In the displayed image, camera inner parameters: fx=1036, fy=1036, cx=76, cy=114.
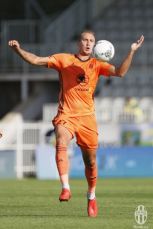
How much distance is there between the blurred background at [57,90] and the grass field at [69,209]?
8.56 m

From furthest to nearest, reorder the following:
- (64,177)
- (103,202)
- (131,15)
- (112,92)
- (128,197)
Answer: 1. (131,15)
2. (112,92)
3. (128,197)
4. (103,202)
5. (64,177)

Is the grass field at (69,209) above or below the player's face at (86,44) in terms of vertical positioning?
below

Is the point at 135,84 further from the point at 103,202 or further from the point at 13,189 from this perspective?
the point at 103,202

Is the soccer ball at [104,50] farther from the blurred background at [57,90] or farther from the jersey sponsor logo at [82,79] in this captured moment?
A: the blurred background at [57,90]

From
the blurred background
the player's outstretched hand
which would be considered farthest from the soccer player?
the blurred background

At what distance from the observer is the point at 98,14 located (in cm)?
4009

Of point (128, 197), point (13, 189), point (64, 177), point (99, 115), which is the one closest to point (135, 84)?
point (99, 115)

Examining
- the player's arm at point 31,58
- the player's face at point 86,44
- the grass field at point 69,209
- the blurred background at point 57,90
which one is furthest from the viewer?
the blurred background at point 57,90

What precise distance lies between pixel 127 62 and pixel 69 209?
8.88 ft

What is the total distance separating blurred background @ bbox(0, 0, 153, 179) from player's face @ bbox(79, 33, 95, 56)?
635 inches

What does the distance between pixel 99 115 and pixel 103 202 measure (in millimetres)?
17260

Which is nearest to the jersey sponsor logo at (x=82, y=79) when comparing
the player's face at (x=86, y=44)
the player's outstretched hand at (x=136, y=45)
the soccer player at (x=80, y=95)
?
the soccer player at (x=80, y=95)

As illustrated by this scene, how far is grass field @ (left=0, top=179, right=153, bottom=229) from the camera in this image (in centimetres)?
1211

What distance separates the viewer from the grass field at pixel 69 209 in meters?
12.1
